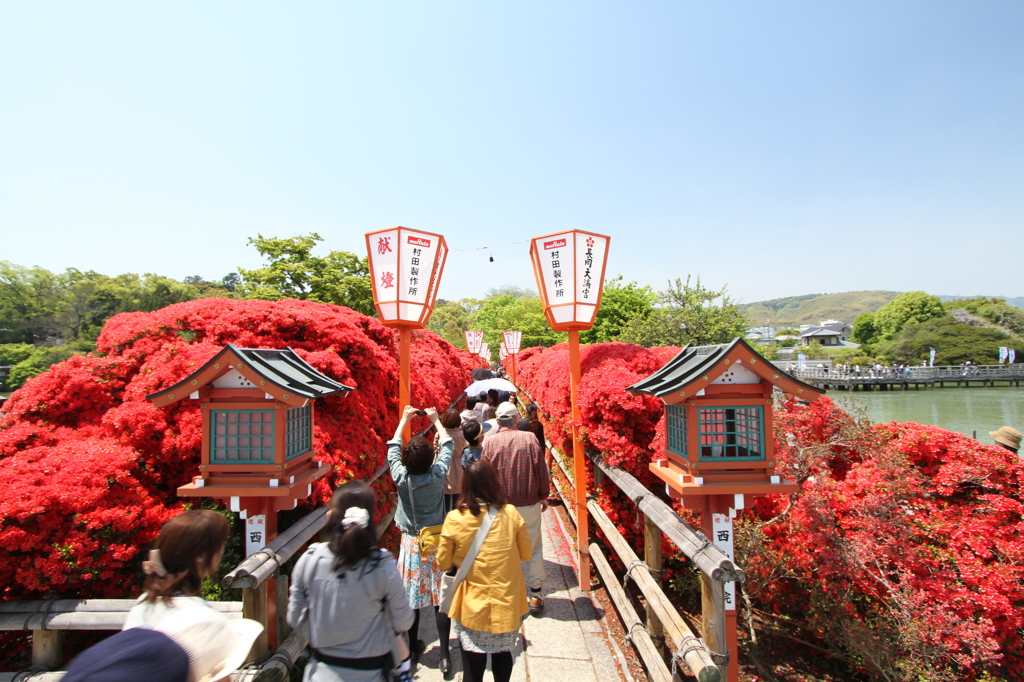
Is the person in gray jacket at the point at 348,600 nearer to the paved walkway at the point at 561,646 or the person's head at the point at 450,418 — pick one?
the paved walkway at the point at 561,646

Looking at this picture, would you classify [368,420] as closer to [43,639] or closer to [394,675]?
[43,639]

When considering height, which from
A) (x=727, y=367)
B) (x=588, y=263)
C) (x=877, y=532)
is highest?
(x=588, y=263)

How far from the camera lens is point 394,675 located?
7.35ft

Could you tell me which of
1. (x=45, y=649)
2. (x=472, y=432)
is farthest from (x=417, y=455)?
(x=45, y=649)

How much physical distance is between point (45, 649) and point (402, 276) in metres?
3.61

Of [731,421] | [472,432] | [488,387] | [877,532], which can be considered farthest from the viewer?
[488,387]

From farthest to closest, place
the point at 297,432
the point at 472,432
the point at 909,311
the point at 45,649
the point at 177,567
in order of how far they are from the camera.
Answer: the point at 909,311 < the point at 472,432 < the point at 297,432 < the point at 45,649 < the point at 177,567

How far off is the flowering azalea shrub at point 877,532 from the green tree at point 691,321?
25.6ft

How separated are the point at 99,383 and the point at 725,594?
5.28 metres

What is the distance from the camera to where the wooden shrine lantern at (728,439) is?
2.83 m

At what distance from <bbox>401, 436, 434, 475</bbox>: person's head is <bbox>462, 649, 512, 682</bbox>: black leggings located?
3.60 ft

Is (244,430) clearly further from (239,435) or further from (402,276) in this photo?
(402,276)

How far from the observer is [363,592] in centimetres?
201

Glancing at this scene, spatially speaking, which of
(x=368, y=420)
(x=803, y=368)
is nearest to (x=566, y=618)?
(x=368, y=420)
